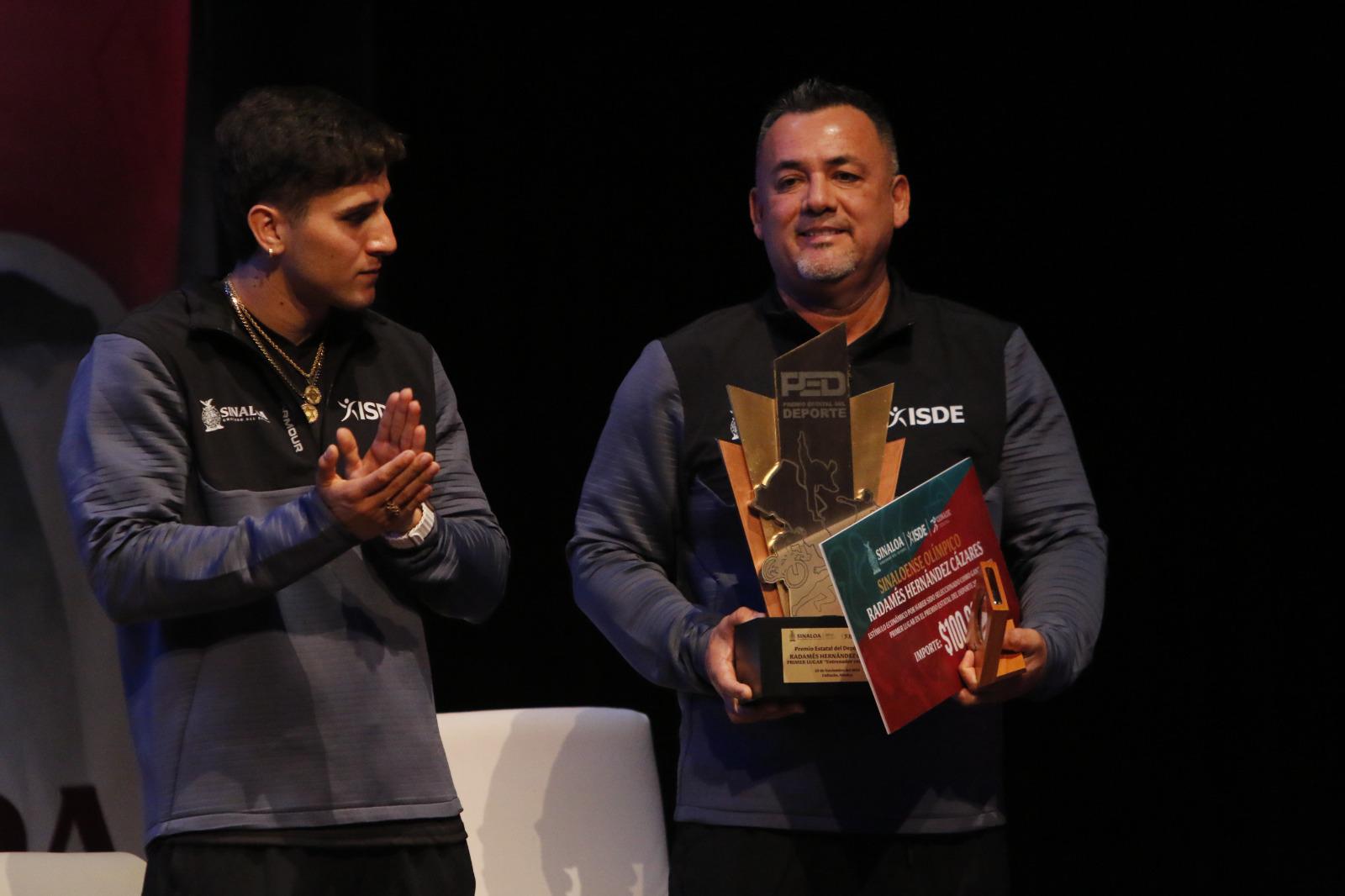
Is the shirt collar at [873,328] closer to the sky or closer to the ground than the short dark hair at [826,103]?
closer to the ground

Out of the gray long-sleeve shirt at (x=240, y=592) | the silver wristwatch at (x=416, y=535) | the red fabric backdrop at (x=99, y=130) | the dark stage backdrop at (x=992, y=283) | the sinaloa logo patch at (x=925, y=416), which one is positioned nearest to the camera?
the gray long-sleeve shirt at (x=240, y=592)

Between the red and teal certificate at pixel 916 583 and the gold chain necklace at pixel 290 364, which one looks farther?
the gold chain necklace at pixel 290 364

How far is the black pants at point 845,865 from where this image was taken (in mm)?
2188

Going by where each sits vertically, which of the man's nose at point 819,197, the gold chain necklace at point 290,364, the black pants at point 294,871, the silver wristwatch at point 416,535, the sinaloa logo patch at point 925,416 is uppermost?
the man's nose at point 819,197

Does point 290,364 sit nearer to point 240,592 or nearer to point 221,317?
point 221,317

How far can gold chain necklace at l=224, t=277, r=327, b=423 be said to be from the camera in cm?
212

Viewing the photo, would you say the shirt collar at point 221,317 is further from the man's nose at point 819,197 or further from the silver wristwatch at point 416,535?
the man's nose at point 819,197

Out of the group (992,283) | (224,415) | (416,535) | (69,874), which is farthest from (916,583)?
(992,283)

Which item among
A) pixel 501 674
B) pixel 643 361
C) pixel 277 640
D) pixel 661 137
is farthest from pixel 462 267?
pixel 277 640

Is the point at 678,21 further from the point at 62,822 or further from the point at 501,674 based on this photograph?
the point at 62,822

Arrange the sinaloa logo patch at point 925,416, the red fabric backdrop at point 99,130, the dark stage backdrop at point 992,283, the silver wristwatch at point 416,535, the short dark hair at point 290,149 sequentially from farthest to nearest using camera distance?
the dark stage backdrop at point 992,283 < the red fabric backdrop at point 99,130 < the sinaloa logo patch at point 925,416 < the short dark hair at point 290,149 < the silver wristwatch at point 416,535

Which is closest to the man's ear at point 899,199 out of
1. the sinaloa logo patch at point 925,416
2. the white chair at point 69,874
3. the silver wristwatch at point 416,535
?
the sinaloa logo patch at point 925,416

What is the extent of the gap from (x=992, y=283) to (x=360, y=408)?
1966mm

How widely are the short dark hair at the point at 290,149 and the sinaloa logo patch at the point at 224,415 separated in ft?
0.84
